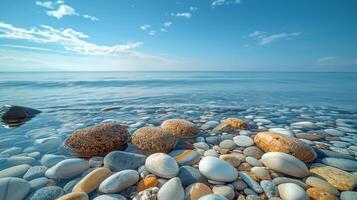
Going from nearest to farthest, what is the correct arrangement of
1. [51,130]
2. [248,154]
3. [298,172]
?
[298,172], [248,154], [51,130]

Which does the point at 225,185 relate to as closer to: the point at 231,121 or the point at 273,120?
the point at 231,121

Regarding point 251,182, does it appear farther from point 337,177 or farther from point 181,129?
point 181,129

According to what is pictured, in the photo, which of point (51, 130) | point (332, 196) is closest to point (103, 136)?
point (51, 130)

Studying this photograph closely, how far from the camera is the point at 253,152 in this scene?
2.84 metres

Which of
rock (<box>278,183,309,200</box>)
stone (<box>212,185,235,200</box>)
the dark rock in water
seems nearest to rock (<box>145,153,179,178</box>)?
→ stone (<box>212,185,235,200</box>)

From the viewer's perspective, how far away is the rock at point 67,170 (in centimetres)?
223

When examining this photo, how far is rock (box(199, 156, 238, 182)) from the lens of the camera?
2068 millimetres

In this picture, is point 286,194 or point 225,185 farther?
point 225,185

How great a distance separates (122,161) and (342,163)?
3110mm

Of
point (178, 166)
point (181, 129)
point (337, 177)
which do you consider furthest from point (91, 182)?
point (337, 177)

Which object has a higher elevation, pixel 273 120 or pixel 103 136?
pixel 103 136

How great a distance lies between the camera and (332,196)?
5.85 ft

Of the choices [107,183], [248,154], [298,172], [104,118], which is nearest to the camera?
[107,183]

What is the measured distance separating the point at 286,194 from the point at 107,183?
193 centimetres
